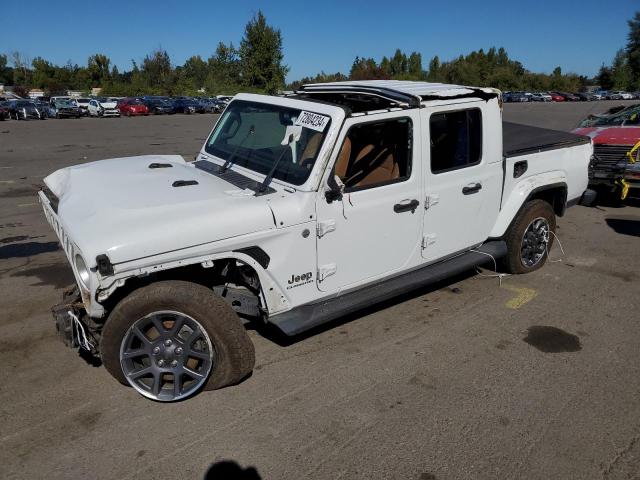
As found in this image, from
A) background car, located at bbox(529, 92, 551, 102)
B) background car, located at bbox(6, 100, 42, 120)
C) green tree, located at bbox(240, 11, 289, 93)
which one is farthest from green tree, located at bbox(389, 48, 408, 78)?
background car, located at bbox(6, 100, 42, 120)

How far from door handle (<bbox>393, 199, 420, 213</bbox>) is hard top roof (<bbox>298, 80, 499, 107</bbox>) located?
2.60 feet

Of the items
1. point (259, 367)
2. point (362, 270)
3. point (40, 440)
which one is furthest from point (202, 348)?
point (362, 270)

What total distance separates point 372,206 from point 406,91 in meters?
1.12

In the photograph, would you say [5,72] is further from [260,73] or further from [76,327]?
[76,327]

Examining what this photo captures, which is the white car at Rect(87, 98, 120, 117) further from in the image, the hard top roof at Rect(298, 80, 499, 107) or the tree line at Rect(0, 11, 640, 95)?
the hard top roof at Rect(298, 80, 499, 107)

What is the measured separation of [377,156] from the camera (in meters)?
4.30

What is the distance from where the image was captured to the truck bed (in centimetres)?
521

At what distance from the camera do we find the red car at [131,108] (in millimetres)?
40250

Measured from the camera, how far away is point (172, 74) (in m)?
75.8

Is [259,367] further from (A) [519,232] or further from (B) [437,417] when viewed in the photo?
(A) [519,232]

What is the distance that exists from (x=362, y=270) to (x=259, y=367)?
1.09 meters

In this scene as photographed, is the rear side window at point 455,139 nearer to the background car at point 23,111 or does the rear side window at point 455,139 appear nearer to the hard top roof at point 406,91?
the hard top roof at point 406,91

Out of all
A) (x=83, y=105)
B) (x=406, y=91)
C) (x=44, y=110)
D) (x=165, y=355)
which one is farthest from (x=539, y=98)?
(x=165, y=355)

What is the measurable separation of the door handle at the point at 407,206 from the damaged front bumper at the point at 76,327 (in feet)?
7.73
